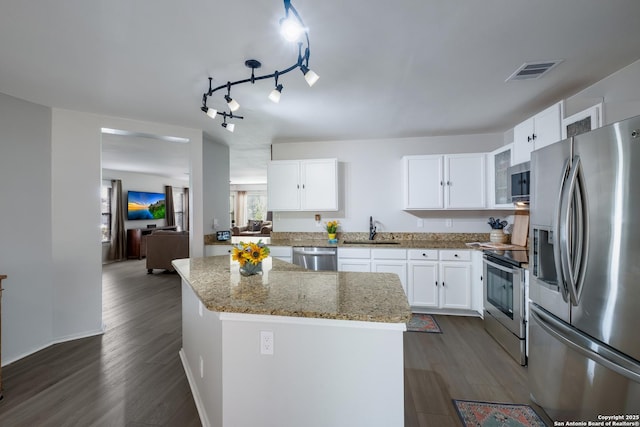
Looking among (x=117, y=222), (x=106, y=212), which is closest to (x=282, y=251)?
(x=117, y=222)

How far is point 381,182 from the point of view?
4227 mm

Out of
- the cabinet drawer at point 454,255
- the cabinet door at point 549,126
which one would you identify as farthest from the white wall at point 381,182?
the cabinet door at point 549,126

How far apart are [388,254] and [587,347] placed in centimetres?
220

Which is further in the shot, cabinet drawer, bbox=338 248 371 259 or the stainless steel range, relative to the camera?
cabinet drawer, bbox=338 248 371 259

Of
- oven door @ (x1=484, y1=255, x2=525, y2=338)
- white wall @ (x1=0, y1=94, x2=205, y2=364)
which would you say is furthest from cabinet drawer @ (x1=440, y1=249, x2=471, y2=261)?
white wall @ (x1=0, y1=94, x2=205, y2=364)

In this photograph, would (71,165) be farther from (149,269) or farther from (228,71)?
(149,269)

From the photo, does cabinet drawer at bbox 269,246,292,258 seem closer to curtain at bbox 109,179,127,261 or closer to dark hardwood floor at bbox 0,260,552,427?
dark hardwood floor at bbox 0,260,552,427

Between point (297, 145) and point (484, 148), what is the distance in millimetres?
2806

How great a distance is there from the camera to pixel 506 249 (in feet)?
10.2

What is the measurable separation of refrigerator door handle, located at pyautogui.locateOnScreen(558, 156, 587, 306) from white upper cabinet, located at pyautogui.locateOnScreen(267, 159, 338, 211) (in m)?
2.69

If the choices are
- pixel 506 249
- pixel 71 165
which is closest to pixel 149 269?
pixel 71 165

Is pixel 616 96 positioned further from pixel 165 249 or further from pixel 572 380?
pixel 165 249

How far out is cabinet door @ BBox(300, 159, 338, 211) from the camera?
400cm

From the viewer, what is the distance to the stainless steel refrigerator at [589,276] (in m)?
1.26
